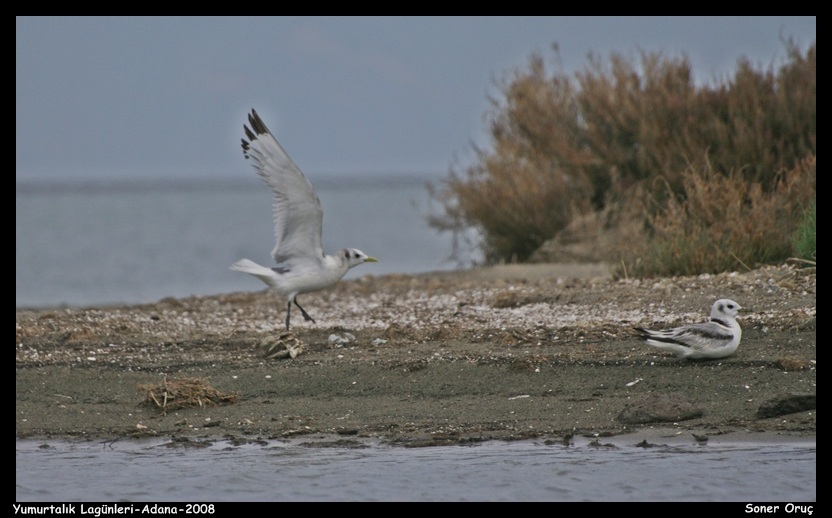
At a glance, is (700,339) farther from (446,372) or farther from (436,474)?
(436,474)

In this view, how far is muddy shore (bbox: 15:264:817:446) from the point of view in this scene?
7375 mm

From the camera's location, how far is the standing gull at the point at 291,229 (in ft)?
32.7

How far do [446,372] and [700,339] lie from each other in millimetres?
1777

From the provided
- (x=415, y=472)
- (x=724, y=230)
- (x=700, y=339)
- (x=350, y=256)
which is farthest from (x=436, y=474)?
(x=724, y=230)

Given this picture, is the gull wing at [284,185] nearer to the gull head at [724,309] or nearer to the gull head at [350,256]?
the gull head at [350,256]

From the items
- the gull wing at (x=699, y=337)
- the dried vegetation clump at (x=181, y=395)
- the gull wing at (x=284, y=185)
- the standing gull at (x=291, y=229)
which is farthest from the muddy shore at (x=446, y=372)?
the gull wing at (x=284, y=185)

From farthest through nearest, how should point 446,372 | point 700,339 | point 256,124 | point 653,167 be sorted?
point 653,167, point 256,124, point 446,372, point 700,339

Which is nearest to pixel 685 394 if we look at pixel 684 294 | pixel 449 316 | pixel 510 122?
pixel 684 294

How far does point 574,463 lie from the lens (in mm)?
6625

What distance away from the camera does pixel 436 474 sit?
257 inches

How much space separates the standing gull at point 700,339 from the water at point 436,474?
49.1 inches

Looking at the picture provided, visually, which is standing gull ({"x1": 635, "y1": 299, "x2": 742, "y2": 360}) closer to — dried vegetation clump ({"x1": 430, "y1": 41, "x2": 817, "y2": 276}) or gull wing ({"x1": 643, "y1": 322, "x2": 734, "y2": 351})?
gull wing ({"x1": 643, "y1": 322, "x2": 734, "y2": 351})

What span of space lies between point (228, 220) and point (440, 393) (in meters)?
46.8

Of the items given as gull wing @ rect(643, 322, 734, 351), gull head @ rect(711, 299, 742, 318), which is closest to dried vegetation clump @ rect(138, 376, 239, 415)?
gull wing @ rect(643, 322, 734, 351)
